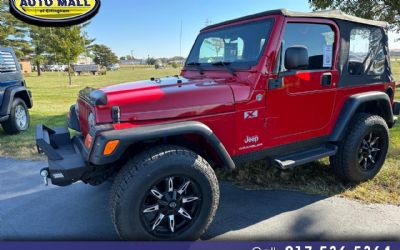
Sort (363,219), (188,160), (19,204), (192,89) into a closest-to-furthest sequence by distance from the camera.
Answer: (188,160)
(192,89)
(363,219)
(19,204)

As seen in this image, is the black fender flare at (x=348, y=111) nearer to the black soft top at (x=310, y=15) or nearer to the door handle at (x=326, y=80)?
the door handle at (x=326, y=80)

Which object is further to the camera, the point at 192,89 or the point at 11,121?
the point at 11,121

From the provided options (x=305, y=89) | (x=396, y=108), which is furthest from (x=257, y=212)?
(x=396, y=108)

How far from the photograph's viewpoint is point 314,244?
2848mm

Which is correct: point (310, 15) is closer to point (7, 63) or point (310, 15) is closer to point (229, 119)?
point (229, 119)

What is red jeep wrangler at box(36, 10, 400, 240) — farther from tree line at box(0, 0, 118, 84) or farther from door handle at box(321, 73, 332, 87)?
tree line at box(0, 0, 118, 84)

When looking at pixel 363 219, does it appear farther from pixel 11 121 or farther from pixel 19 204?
pixel 11 121

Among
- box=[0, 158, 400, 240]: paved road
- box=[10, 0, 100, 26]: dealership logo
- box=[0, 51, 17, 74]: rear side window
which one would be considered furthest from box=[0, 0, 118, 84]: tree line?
box=[0, 158, 400, 240]: paved road

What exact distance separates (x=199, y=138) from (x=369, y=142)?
242cm

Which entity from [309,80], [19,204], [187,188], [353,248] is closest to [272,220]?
[353,248]

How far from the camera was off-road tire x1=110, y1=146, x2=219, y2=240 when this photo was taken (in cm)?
253

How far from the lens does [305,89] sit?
3410 millimetres

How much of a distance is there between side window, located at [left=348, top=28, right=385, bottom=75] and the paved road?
1.62 meters

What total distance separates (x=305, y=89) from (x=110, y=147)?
2.09 metres
